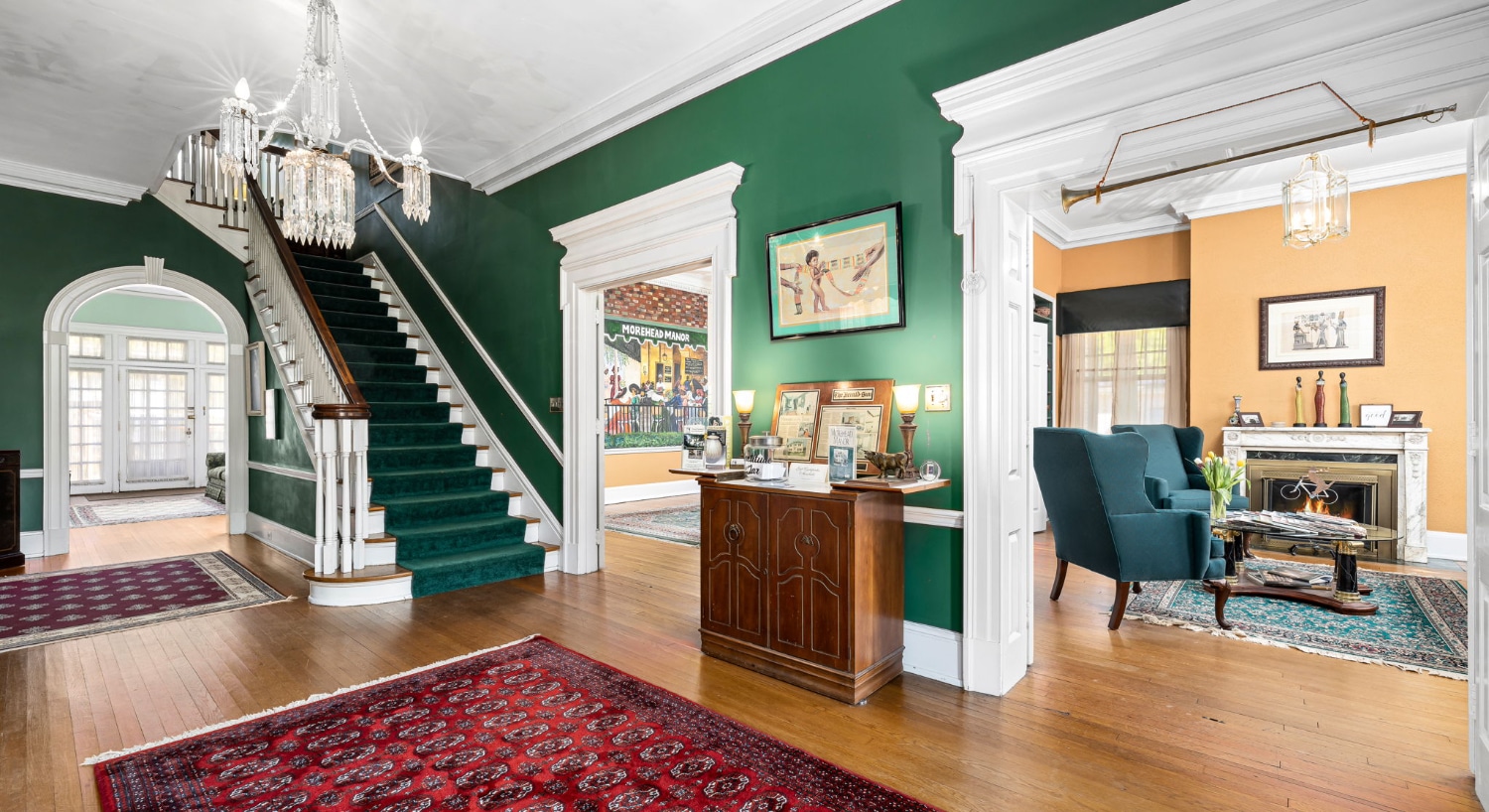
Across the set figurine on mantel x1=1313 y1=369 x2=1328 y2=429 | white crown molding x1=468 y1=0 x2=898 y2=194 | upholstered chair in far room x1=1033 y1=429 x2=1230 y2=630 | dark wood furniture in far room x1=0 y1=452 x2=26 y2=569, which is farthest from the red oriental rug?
A: figurine on mantel x1=1313 y1=369 x2=1328 y2=429

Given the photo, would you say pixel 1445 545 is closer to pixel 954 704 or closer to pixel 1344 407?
pixel 1344 407

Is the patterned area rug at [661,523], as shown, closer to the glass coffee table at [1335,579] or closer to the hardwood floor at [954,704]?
the hardwood floor at [954,704]

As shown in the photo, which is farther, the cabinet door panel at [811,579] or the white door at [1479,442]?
the cabinet door panel at [811,579]

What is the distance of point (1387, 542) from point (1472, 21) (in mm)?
5447

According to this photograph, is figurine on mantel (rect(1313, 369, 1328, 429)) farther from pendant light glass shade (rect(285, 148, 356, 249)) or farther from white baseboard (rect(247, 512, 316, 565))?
white baseboard (rect(247, 512, 316, 565))

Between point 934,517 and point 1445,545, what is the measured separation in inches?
220

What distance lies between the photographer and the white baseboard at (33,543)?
585 centimetres

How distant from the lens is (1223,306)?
22.0ft

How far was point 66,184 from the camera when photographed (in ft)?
19.6

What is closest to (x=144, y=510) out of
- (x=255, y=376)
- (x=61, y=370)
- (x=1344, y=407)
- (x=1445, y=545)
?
(x=61, y=370)

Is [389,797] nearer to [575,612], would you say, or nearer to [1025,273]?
[575,612]

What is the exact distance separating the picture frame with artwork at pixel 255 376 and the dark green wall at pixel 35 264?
126 cm

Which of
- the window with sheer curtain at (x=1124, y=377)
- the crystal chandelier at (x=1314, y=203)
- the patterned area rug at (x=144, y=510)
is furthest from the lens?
the patterned area rug at (x=144, y=510)

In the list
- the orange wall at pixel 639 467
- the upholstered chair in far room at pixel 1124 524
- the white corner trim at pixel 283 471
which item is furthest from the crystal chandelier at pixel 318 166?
the orange wall at pixel 639 467
